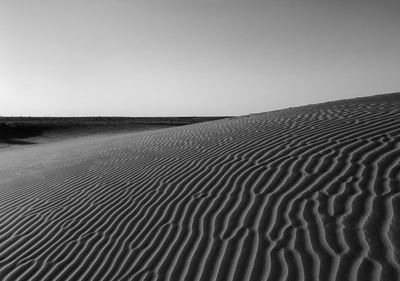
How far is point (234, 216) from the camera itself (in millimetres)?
4559

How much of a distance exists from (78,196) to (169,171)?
5.72 feet

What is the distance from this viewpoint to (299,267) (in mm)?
3348

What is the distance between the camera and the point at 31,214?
6.39 m

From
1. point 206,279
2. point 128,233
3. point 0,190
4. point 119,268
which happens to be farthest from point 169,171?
point 0,190

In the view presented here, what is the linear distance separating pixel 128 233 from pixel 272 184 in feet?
6.85

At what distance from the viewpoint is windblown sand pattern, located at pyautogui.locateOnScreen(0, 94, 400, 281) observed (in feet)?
11.6

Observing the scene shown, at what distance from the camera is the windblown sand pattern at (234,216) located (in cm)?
354

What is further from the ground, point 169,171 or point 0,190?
point 169,171

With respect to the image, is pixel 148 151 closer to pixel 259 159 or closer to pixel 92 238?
pixel 259 159

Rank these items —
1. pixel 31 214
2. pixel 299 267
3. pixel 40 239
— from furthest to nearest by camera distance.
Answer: pixel 31 214 < pixel 40 239 < pixel 299 267

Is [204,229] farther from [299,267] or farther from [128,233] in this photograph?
[299,267]

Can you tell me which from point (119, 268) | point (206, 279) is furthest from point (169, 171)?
point (206, 279)

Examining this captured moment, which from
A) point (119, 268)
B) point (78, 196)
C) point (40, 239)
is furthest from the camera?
point (78, 196)

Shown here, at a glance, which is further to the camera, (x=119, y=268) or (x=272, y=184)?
(x=272, y=184)
